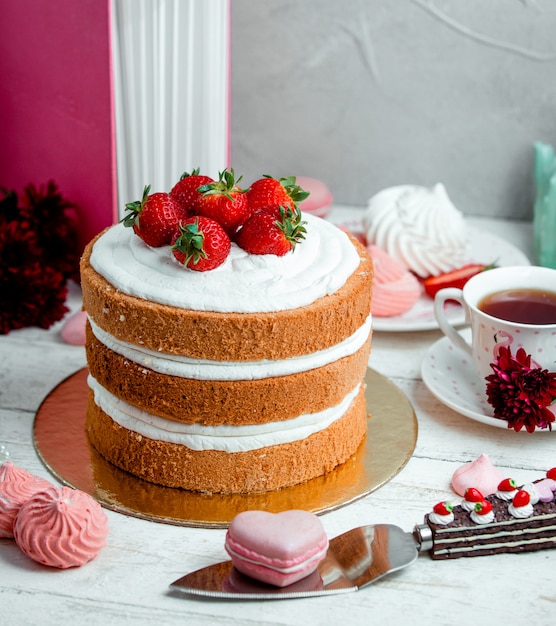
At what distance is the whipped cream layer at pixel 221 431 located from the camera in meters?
1.51

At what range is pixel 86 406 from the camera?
1786mm

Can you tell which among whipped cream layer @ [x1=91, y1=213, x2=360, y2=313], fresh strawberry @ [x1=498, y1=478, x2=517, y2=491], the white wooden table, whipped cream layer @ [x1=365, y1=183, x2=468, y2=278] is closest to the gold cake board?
the white wooden table

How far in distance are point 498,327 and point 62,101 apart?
3.68ft

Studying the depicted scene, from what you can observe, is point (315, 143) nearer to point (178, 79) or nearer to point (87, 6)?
point (178, 79)

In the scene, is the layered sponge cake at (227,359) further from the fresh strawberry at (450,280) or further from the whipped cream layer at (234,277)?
the fresh strawberry at (450,280)

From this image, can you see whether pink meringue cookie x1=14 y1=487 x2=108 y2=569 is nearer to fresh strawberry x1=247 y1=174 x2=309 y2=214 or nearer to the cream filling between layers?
the cream filling between layers

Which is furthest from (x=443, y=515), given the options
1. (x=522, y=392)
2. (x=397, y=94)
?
(x=397, y=94)

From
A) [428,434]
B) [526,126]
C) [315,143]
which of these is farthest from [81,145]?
[526,126]

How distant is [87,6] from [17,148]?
451 mm

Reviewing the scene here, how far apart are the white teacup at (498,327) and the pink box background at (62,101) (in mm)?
845

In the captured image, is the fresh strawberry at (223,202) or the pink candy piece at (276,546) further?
the fresh strawberry at (223,202)

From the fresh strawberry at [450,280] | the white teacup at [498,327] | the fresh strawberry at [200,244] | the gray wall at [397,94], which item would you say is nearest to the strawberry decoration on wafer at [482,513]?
the white teacup at [498,327]

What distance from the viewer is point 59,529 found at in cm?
134

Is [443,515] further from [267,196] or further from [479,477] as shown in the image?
[267,196]
